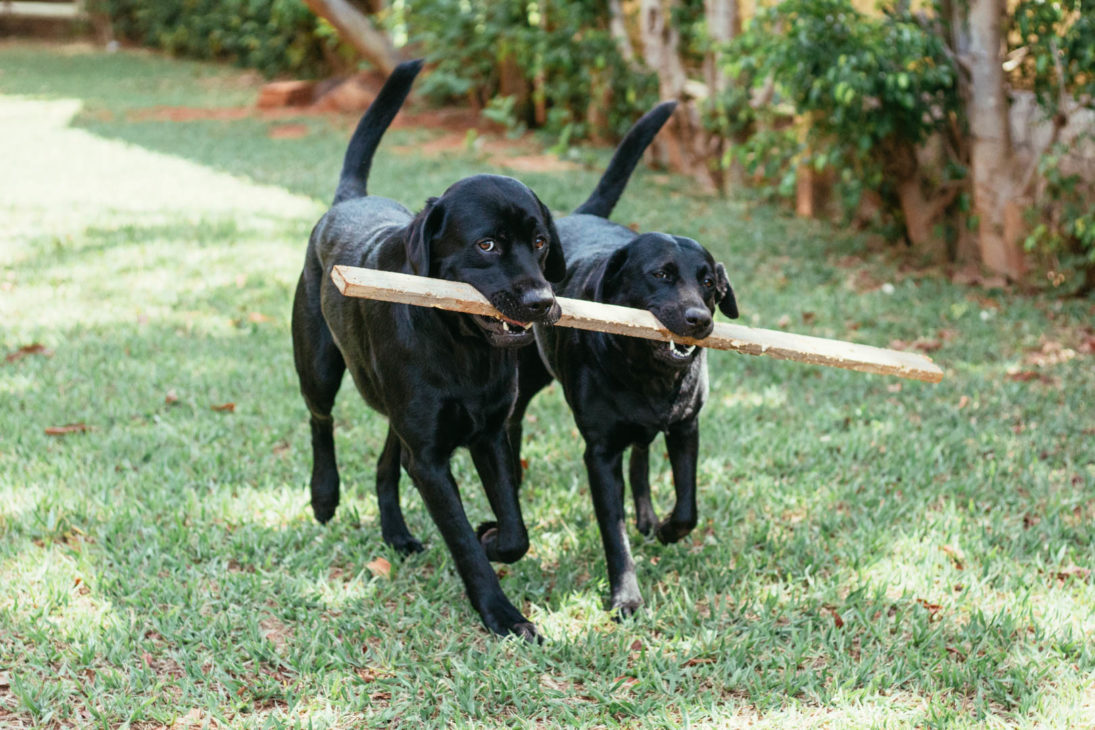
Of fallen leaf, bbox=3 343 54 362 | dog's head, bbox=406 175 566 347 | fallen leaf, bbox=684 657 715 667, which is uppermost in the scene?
dog's head, bbox=406 175 566 347

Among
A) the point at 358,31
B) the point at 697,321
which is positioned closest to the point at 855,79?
the point at 697,321

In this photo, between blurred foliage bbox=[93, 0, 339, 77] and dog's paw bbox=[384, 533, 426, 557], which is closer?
dog's paw bbox=[384, 533, 426, 557]

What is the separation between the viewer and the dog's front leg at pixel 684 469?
141 inches

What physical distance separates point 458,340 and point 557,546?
1.11m

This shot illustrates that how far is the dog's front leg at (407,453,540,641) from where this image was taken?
321cm

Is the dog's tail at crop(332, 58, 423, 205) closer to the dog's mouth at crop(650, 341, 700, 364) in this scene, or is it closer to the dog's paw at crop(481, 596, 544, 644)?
the dog's mouth at crop(650, 341, 700, 364)

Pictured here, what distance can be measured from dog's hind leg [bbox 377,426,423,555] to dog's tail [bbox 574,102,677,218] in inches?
54.8

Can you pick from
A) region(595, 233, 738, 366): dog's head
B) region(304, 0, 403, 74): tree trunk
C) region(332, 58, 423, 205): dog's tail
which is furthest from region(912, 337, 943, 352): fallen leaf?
region(304, 0, 403, 74): tree trunk

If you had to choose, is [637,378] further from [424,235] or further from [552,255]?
[424,235]

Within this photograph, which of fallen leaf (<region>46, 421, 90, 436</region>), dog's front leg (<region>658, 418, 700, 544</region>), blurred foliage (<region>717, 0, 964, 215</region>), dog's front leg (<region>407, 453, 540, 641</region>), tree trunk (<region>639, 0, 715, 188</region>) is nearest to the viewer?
dog's front leg (<region>407, 453, 540, 641</region>)

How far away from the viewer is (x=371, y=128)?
4145 mm

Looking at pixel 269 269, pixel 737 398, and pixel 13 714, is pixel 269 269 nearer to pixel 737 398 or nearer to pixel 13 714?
pixel 737 398

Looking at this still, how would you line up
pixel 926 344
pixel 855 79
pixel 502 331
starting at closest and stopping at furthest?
pixel 502 331
pixel 926 344
pixel 855 79

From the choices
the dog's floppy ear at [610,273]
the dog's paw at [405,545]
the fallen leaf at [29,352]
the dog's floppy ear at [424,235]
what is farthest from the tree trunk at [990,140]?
the fallen leaf at [29,352]
